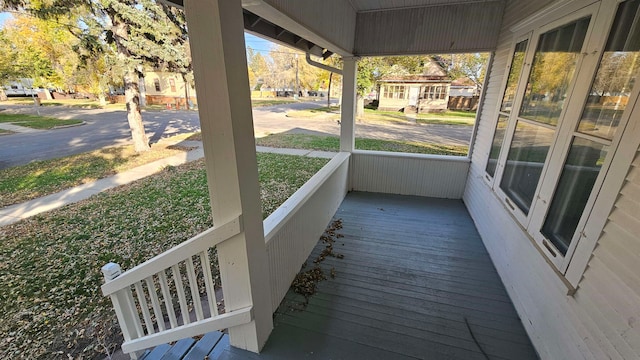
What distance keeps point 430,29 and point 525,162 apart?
2569 mm

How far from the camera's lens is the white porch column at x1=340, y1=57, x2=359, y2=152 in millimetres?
4336

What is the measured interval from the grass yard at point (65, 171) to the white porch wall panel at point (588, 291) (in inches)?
293

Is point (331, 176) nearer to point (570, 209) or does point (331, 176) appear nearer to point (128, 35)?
point (570, 209)

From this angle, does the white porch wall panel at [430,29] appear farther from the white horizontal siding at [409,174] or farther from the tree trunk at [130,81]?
the tree trunk at [130,81]

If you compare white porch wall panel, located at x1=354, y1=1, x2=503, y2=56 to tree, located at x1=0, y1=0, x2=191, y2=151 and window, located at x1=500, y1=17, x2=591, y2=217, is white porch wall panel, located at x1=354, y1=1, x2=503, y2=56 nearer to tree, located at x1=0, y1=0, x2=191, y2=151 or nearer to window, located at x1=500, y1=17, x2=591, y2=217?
window, located at x1=500, y1=17, x2=591, y2=217

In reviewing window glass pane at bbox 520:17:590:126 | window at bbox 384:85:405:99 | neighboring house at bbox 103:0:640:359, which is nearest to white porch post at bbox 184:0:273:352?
neighboring house at bbox 103:0:640:359

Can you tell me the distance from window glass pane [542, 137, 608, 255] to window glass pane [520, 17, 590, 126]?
1.56 feet

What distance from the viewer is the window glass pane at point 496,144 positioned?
10.4ft

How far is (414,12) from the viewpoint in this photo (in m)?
3.90

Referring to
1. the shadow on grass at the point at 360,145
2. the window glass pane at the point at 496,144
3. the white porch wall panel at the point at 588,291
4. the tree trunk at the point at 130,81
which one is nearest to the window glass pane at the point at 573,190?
the white porch wall panel at the point at 588,291

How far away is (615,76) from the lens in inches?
59.2

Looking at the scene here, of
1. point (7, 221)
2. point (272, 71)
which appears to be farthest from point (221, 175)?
point (272, 71)

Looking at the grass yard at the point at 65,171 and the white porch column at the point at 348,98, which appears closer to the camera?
the white porch column at the point at 348,98

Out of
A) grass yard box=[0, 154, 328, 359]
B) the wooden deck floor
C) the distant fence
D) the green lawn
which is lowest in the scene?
grass yard box=[0, 154, 328, 359]
